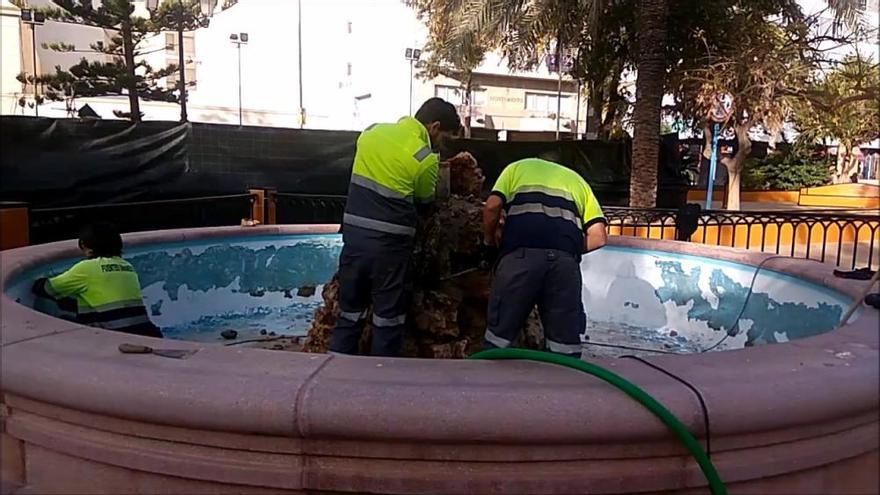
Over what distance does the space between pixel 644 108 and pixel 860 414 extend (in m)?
11.9

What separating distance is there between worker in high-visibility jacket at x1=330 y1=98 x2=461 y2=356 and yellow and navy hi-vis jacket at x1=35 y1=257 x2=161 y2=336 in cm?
127

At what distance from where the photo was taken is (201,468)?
2.42 metres

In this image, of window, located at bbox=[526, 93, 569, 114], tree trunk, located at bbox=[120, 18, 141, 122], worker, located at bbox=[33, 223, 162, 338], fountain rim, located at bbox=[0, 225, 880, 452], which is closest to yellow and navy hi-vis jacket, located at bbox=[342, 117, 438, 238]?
worker, located at bbox=[33, 223, 162, 338]

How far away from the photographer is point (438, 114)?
444 centimetres

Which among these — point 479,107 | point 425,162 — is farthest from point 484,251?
point 479,107

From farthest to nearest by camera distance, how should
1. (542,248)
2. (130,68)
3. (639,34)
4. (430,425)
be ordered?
1. (130,68)
2. (639,34)
3. (542,248)
4. (430,425)

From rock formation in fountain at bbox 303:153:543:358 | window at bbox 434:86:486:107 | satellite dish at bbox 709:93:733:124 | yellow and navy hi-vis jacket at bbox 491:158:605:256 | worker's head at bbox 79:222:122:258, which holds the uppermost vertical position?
window at bbox 434:86:486:107

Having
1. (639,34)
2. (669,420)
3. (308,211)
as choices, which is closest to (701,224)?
(639,34)

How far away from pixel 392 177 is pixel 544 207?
87 centimetres

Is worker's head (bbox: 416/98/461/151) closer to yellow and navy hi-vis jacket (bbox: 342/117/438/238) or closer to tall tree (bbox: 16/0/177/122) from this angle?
yellow and navy hi-vis jacket (bbox: 342/117/438/238)

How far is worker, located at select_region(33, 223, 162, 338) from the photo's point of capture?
4383 millimetres

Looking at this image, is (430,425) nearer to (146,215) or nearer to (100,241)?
(100,241)

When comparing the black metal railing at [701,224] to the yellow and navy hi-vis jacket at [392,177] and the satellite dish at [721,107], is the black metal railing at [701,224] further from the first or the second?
the yellow and navy hi-vis jacket at [392,177]

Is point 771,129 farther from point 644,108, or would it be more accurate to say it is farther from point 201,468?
point 201,468
